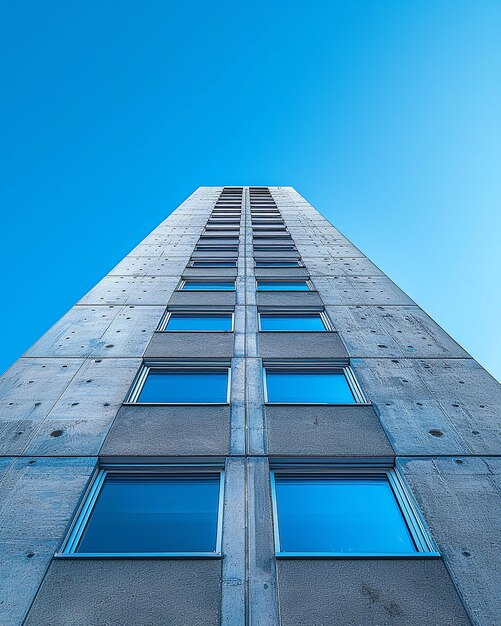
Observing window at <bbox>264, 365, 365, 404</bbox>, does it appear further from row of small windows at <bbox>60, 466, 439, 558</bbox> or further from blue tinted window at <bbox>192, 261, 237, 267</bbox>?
blue tinted window at <bbox>192, 261, 237, 267</bbox>

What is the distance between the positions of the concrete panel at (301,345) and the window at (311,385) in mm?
283

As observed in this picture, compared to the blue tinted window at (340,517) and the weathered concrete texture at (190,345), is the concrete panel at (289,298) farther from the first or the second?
the blue tinted window at (340,517)

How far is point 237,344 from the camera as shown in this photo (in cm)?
962

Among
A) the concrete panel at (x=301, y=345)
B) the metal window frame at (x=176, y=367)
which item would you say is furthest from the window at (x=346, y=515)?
the concrete panel at (x=301, y=345)

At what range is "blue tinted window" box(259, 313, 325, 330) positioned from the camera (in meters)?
10.7

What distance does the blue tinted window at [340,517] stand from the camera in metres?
5.39

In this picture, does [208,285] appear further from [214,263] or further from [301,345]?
[301,345]

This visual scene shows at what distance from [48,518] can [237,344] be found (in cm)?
499

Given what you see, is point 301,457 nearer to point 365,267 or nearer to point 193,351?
point 193,351

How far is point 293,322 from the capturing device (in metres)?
10.9

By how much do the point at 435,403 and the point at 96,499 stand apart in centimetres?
543

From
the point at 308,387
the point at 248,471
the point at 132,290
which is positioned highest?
the point at 132,290

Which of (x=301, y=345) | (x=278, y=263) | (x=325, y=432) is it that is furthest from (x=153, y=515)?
(x=278, y=263)

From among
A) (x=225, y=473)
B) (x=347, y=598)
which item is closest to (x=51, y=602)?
(x=225, y=473)
